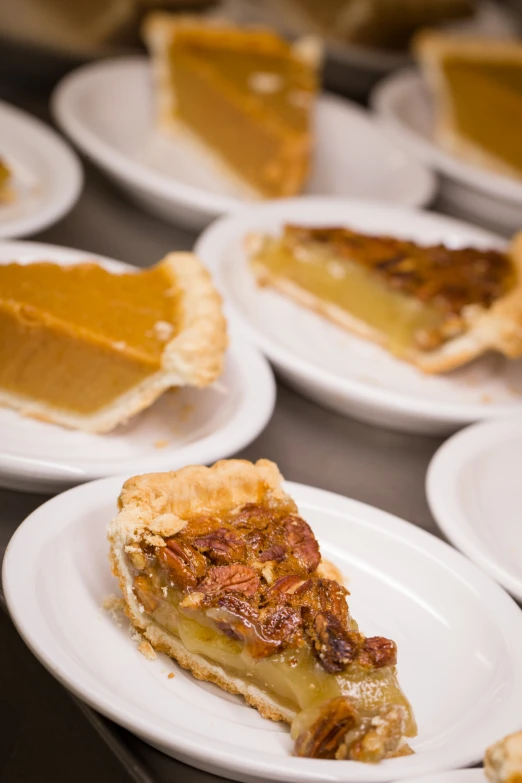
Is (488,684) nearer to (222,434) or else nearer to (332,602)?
(332,602)

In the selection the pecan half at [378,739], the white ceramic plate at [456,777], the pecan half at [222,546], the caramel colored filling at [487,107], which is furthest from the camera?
the caramel colored filling at [487,107]

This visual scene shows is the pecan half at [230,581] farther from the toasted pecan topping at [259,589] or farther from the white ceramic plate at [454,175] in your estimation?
the white ceramic plate at [454,175]

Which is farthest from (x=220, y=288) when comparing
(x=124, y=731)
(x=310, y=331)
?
(x=124, y=731)

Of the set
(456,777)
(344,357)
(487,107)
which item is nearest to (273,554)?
(456,777)

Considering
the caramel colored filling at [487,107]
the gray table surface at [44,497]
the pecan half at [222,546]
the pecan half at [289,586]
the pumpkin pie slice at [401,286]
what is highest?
the caramel colored filling at [487,107]

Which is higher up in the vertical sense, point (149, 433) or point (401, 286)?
point (401, 286)

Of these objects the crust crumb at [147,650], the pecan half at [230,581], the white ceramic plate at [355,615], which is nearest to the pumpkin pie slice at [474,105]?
the white ceramic plate at [355,615]

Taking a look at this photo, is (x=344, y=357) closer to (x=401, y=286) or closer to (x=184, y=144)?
(x=401, y=286)
